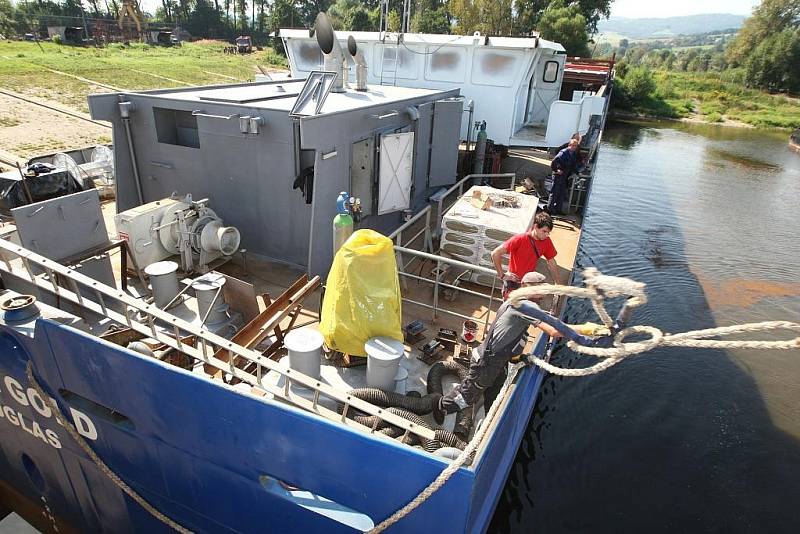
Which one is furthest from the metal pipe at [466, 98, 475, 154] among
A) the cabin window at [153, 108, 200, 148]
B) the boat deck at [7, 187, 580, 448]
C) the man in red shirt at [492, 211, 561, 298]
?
the man in red shirt at [492, 211, 561, 298]

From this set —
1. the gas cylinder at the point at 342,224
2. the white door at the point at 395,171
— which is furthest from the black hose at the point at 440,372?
the white door at the point at 395,171

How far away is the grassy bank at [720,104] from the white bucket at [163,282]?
178 feet

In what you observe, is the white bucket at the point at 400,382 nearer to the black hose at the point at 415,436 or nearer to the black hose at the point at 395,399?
the black hose at the point at 395,399

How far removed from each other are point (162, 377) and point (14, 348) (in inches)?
70.6

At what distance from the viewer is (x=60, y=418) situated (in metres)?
4.17

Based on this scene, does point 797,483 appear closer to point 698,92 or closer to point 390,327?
point 390,327

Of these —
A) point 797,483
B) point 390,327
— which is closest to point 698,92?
point 797,483

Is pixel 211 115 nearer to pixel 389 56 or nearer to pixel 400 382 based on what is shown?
pixel 400 382

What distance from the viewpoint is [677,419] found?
797cm

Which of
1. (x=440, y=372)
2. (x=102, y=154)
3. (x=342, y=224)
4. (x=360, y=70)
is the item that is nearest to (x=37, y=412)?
(x=342, y=224)

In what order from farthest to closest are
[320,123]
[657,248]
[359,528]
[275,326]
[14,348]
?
[657,248] → [320,123] → [275,326] → [14,348] → [359,528]

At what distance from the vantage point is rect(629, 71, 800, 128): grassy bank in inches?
1839

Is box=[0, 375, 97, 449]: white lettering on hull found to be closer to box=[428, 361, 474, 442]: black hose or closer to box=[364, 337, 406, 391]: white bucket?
box=[364, 337, 406, 391]: white bucket

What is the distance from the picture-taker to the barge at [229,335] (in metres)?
3.51
